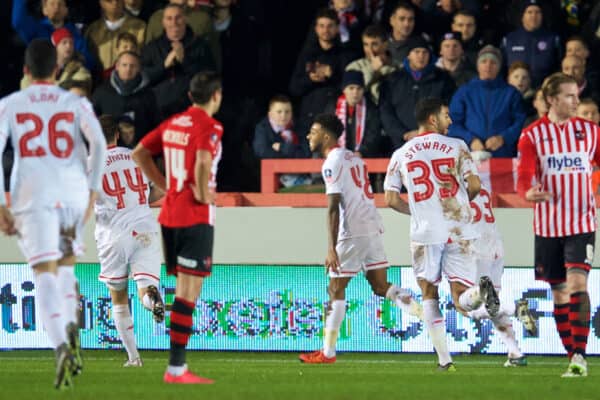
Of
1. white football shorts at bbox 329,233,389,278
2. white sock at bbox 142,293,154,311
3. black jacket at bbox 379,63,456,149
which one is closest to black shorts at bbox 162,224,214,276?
white sock at bbox 142,293,154,311

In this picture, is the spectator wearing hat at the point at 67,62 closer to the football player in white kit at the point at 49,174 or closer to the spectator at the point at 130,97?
the spectator at the point at 130,97

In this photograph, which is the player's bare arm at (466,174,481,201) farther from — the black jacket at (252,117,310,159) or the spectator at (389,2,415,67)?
the spectator at (389,2,415,67)

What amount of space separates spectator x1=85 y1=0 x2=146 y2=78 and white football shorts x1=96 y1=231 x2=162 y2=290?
4585mm

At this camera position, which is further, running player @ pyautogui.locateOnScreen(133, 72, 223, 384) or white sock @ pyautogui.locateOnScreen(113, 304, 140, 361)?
white sock @ pyautogui.locateOnScreen(113, 304, 140, 361)

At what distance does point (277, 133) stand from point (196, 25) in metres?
2.08

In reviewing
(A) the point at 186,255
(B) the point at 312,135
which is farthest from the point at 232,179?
(A) the point at 186,255

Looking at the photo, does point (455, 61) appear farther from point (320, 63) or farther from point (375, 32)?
point (320, 63)

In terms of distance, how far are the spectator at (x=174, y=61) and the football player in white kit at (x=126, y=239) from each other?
3.52m

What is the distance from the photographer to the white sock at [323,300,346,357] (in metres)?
11.6

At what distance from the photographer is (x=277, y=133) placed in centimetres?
1454

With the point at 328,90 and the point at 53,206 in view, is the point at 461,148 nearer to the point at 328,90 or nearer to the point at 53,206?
the point at 53,206

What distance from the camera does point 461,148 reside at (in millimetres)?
10469

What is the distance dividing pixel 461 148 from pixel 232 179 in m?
5.34

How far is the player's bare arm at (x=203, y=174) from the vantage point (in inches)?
333
